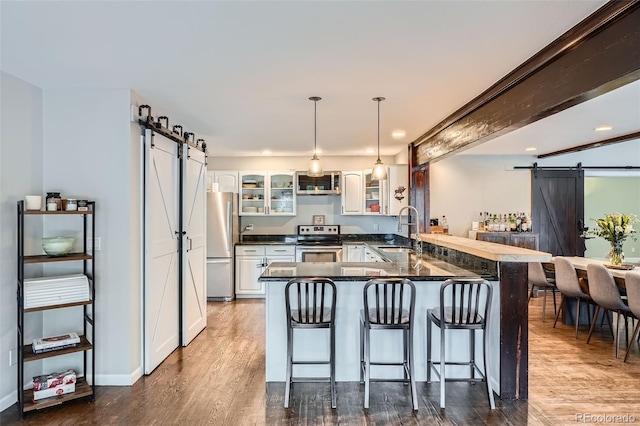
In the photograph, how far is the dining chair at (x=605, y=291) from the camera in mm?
3924

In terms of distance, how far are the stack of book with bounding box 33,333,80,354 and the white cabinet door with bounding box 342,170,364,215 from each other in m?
4.45

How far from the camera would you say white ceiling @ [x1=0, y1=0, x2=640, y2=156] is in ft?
6.52

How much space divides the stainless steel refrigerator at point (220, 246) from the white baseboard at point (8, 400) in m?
3.31

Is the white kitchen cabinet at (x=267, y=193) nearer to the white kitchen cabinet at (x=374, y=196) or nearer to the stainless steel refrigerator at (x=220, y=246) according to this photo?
the stainless steel refrigerator at (x=220, y=246)

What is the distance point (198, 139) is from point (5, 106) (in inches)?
94.4

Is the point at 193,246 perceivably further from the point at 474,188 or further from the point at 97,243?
the point at 474,188

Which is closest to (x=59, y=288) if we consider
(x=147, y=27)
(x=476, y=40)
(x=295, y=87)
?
(x=147, y=27)

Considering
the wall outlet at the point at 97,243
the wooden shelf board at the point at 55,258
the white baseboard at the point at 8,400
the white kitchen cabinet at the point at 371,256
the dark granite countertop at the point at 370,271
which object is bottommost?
the white baseboard at the point at 8,400

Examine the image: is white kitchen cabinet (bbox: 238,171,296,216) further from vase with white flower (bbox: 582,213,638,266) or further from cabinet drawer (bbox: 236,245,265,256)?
vase with white flower (bbox: 582,213,638,266)

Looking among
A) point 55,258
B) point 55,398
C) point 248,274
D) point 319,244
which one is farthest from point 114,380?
point 319,244

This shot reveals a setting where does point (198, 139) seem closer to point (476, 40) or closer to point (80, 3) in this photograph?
point (80, 3)

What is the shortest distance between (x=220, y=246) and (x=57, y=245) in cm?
327

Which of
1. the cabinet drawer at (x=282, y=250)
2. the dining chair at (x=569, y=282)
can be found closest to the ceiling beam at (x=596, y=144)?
the dining chair at (x=569, y=282)

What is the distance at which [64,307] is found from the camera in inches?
114
